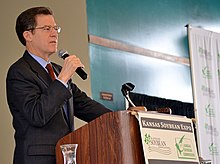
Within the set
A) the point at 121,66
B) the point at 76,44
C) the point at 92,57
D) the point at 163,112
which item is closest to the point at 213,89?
the point at 121,66

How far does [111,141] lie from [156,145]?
19 cm

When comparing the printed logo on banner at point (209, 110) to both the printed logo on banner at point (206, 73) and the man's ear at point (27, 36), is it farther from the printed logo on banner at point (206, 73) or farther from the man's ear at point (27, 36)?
the man's ear at point (27, 36)

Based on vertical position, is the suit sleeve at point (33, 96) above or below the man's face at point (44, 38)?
below

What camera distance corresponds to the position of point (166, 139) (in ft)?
7.98

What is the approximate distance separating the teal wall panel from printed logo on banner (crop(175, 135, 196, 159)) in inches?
127

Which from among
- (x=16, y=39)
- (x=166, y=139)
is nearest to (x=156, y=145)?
(x=166, y=139)

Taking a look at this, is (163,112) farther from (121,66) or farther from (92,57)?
(121,66)

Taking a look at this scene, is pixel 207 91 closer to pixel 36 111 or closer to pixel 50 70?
pixel 50 70

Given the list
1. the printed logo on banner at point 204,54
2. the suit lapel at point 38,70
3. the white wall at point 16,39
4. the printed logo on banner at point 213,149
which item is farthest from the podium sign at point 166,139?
the printed logo on banner at point 204,54

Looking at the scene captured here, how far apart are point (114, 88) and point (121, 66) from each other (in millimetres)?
314

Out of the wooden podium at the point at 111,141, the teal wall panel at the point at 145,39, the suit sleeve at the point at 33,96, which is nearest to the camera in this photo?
the wooden podium at the point at 111,141

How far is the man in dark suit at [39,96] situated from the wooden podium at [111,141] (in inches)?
6.6

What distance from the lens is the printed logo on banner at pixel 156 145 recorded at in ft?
7.63

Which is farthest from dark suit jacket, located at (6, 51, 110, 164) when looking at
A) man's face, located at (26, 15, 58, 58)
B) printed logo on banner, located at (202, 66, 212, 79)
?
printed logo on banner, located at (202, 66, 212, 79)
